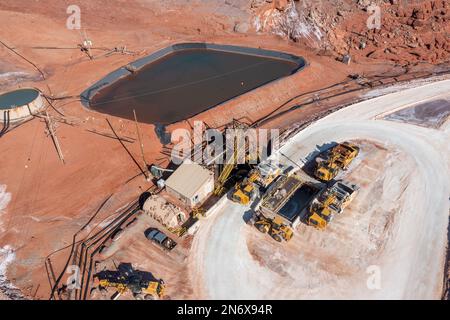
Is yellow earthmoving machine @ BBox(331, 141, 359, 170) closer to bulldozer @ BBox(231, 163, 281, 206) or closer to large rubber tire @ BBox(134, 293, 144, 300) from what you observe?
bulldozer @ BBox(231, 163, 281, 206)

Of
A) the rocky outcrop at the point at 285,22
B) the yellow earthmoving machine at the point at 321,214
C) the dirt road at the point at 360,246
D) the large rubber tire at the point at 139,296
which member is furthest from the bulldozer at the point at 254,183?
the rocky outcrop at the point at 285,22

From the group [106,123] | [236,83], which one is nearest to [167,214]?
[106,123]

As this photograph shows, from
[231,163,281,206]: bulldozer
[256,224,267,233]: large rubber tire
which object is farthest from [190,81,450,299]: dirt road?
[231,163,281,206]: bulldozer

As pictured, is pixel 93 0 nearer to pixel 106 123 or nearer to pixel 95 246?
pixel 106 123

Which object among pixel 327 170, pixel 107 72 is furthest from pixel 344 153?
pixel 107 72

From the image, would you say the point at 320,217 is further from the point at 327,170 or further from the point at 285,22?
the point at 285,22
